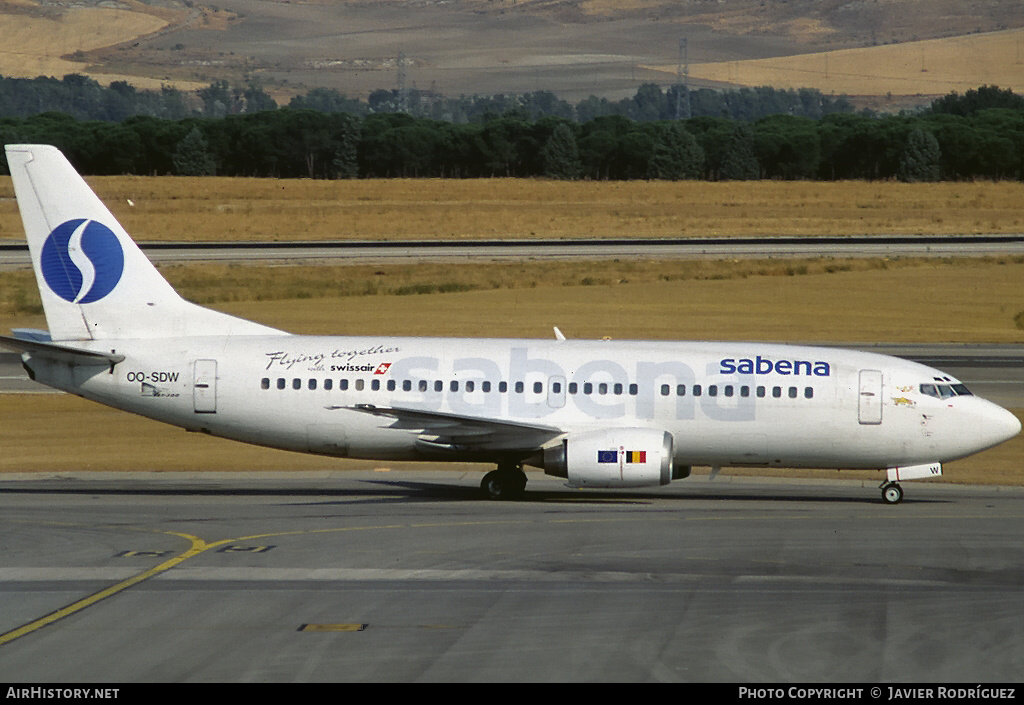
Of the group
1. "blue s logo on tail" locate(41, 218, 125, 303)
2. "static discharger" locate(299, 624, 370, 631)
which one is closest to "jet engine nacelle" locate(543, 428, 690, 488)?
"blue s logo on tail" locate(41, 218, 125, 303)

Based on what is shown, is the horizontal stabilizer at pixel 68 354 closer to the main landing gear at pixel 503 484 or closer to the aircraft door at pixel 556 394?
the main landing gear at pixel 503 484

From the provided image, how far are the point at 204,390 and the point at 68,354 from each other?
3344 millimetres

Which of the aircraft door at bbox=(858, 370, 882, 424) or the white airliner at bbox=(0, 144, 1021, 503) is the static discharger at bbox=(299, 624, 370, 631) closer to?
the white airliner at bbox=(0, 144, 1021, 503)

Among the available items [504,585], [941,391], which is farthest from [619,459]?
[504,585]

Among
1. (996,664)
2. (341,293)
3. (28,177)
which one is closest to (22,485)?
(28,177)

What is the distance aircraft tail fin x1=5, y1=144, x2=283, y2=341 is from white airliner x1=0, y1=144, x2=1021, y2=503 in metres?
0.03

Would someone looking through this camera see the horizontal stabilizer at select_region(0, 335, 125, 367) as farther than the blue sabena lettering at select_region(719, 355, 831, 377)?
No

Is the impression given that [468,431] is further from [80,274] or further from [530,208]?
[530,208]

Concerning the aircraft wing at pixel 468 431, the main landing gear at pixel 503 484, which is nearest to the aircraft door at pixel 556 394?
the aircraft wing at pixel 468 431

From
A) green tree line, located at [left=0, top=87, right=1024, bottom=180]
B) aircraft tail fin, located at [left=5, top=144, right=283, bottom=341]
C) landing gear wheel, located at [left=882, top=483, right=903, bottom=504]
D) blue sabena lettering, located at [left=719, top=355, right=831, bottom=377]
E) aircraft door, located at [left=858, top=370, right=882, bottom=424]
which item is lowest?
landing gear wheel, located at [left=882, top=483, right=903, bottom=504]

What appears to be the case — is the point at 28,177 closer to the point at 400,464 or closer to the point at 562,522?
the point at 400,464

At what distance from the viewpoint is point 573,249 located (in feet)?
318

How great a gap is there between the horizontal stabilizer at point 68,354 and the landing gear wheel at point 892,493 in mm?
18581

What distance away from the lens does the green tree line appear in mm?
160875
